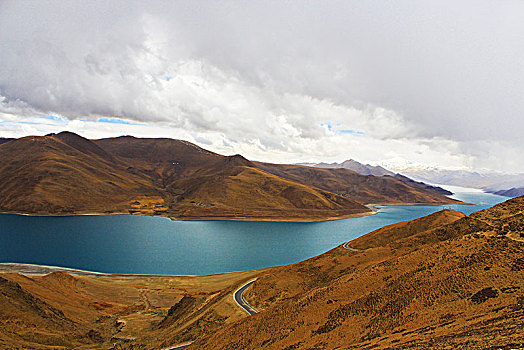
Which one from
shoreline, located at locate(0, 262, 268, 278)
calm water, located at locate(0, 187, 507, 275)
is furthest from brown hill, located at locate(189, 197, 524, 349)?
calm water, located at locate(0, 187, 507, 275)

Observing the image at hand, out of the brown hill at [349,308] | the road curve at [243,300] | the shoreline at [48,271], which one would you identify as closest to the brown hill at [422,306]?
the brown hill at [349,308]

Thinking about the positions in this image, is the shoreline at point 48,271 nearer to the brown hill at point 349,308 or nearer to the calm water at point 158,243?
the calm water at point 158,243

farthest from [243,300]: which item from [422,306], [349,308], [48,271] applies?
Result: [48,271]

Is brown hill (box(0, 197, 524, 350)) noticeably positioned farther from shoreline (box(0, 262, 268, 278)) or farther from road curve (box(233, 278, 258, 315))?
shoreline (box(0, 262, 268, 278))

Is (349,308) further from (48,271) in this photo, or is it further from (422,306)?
(48,271)

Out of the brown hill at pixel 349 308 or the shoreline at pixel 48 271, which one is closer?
the brown hill at pixel 349 308

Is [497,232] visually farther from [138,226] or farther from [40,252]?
[138,226]
